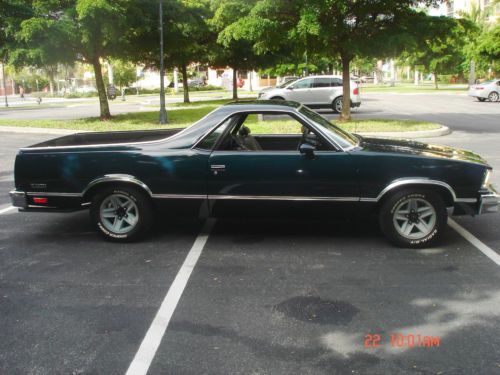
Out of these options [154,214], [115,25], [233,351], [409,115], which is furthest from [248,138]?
[409,115]

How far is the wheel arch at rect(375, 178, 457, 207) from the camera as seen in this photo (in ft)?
17.6

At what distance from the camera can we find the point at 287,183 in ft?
18.2

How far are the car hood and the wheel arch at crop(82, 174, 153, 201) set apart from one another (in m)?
2.37

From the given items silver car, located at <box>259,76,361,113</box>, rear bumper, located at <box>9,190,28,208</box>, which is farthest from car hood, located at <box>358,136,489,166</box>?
silver car, located at <box>259,76,361,113</box>

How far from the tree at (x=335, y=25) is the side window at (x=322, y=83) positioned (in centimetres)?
641

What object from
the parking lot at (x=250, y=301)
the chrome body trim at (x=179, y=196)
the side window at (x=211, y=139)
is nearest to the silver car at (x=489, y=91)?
the parking lot at (x=250, y=301)

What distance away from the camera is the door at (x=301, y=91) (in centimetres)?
2342

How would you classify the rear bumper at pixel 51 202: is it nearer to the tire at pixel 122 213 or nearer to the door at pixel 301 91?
the tire at pixel 122 213

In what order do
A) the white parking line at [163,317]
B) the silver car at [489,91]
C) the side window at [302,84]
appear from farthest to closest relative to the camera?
the silver car at [489,91], the side window at [302,84], the white parking line at [163,317]

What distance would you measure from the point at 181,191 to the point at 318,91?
18466 mm

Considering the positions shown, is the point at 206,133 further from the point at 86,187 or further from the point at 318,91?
the point at 318,91

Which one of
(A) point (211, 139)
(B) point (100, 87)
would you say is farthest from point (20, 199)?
(B) point (100, 87)
